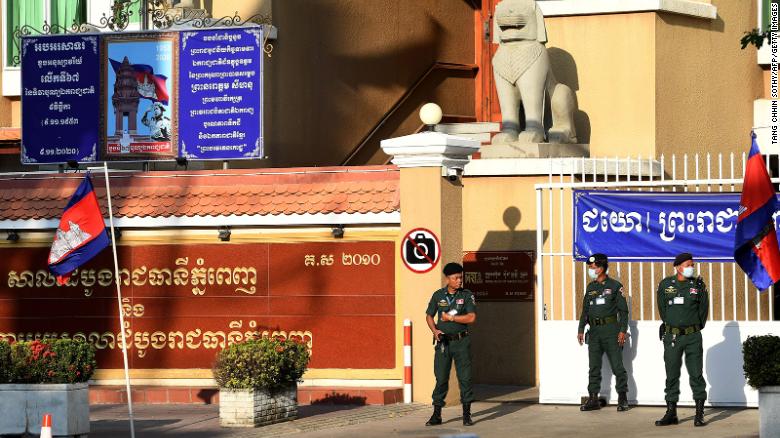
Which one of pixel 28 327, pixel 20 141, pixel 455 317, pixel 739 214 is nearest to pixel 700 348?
pixel 739 214

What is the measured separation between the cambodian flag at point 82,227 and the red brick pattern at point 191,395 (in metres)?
3.18

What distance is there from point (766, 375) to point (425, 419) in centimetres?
404

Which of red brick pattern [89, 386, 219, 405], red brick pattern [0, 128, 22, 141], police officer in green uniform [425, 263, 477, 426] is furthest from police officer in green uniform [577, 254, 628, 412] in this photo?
red brick pattern [0, 128, 22, 141]

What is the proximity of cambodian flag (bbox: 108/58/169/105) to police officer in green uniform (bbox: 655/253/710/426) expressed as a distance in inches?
318

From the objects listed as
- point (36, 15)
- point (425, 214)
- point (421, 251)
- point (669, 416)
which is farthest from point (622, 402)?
point (36, 15)

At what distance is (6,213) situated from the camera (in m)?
20.1

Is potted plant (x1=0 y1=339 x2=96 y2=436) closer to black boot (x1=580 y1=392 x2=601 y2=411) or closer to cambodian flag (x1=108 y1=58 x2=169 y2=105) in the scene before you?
black boot (x1=580 y1=392 x2=601 y2=411)

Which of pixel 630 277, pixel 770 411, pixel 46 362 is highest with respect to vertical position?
pixel 630 277

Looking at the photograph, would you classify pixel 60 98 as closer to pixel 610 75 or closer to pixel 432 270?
pixel 432 270

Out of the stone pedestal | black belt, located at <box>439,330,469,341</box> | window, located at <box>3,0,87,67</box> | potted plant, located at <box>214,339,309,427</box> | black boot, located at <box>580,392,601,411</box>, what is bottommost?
black boot, located at <box>580,392,601,411</box>

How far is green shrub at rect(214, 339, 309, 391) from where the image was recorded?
54.2ft

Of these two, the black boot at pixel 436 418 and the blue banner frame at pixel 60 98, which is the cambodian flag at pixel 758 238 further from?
the blue banner frame at pixel 60 98

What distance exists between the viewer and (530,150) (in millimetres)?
21531

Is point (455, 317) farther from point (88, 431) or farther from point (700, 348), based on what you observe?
point (88, 431)
